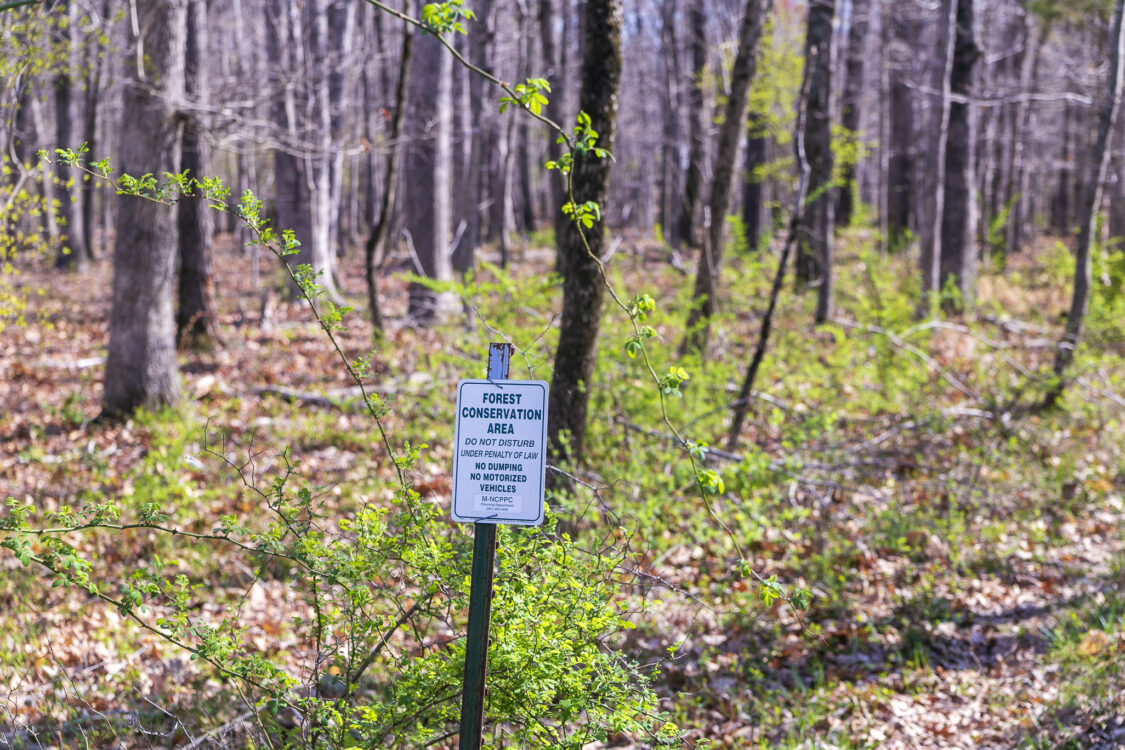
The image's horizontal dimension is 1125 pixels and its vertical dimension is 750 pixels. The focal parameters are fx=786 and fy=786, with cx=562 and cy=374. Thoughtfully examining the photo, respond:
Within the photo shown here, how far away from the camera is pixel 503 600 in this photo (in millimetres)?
2666

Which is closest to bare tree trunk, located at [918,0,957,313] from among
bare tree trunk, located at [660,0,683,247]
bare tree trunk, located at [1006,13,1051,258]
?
bare tree trunk, located at [660,0,683,247]

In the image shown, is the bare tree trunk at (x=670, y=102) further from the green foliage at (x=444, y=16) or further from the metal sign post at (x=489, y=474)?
the metal sign post at (x=489, y=474)

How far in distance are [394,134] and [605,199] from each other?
196 inches

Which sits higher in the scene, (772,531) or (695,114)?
(695,114)

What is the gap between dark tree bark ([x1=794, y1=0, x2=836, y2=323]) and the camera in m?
11.2

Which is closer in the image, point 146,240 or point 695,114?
point 146,240

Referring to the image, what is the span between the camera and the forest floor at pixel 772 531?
13.6ft

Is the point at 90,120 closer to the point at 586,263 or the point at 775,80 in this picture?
the point at 586,263

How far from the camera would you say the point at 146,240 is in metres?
7.54

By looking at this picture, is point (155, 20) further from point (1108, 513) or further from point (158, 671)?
point (1108, 513)

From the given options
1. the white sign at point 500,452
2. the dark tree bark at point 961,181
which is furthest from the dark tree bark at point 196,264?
the dark tree bark at point 961,181

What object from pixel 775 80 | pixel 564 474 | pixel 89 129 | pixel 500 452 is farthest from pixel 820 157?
pixel 89 129

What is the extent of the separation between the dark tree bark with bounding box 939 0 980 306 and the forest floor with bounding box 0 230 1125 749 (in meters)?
3.16

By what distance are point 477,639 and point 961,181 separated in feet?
44.2
